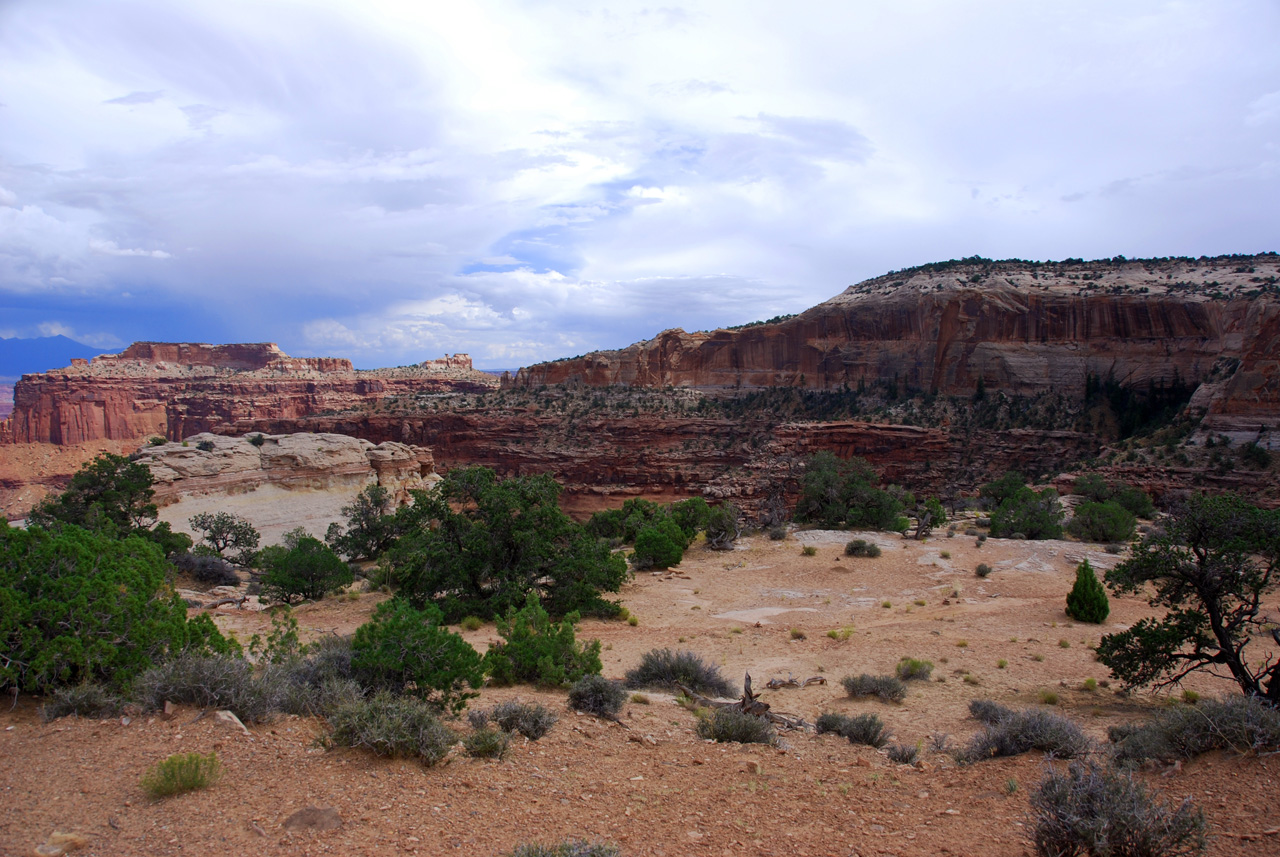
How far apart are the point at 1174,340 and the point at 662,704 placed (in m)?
48.7

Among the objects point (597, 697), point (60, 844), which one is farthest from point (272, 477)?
point (60, 844)

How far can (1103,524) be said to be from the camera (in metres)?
21.8

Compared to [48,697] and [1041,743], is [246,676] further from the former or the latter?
[1041,743]

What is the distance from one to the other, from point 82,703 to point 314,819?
8.75 ft

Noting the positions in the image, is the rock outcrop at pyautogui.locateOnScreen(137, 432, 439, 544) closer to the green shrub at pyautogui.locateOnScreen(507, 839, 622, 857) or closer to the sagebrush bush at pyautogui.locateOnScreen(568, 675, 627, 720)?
the sagebrush bush at pyautogui.locateOnScreen(568, 675, 627, 720)

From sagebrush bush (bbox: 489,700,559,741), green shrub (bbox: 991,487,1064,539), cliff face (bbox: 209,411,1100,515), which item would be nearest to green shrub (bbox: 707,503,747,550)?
green shrub (bbox: 991,487,1064,539)

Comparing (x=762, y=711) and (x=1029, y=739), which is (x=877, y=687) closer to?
(x=762, y=711)

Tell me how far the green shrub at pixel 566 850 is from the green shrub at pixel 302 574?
1452cm

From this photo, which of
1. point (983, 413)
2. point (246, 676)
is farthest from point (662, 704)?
point (983, 413)

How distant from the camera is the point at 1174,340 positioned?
40.2 metres

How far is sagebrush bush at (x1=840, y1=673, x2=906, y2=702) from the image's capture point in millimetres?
8852

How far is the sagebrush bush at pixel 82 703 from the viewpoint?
5020mm

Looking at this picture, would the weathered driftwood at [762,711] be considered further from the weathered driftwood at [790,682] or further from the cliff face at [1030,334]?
the cliff face at [1030,334]

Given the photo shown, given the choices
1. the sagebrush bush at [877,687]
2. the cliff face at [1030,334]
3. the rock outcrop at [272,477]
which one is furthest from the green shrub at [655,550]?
the cliff face at [1030,334]
